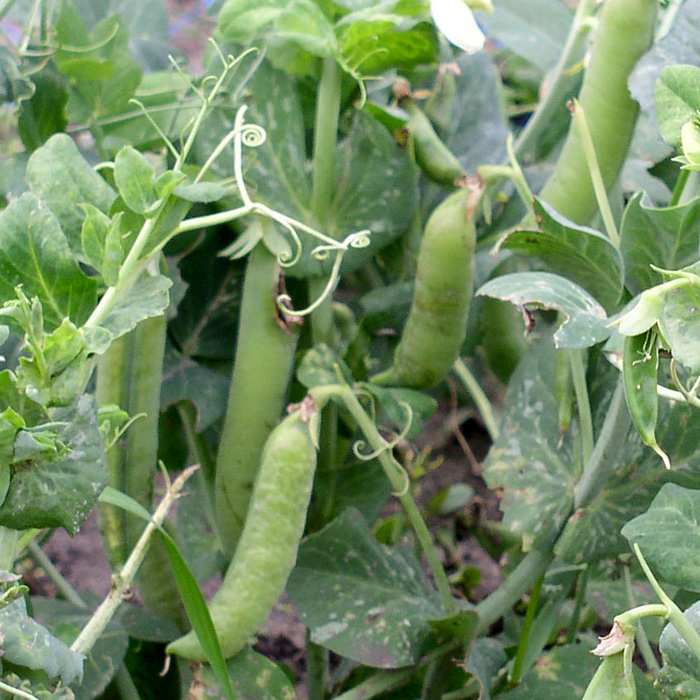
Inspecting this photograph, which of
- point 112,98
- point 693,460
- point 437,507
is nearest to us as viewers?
point 693,460

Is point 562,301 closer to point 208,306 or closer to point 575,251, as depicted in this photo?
point 575,251

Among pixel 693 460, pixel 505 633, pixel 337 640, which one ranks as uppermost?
pixel 693 460

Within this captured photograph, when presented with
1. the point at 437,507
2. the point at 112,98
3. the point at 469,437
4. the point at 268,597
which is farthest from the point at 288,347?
the point at 469,437

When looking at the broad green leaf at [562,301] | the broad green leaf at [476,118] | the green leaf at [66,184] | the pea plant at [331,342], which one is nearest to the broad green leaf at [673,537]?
the pea plant at [331,342]

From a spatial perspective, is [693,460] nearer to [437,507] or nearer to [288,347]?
[288,347]

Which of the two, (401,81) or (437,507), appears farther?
(437,507)

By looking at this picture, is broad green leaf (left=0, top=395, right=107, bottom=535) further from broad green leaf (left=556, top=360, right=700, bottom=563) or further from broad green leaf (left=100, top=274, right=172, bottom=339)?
broad green leaf (left=556, top=360, right=700, bottom=563)

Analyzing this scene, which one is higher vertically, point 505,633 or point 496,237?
point 496,237

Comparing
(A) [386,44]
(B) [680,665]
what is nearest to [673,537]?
(B) [680,665]
